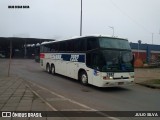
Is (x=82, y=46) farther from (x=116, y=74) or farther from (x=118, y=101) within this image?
(x=118, y=101)

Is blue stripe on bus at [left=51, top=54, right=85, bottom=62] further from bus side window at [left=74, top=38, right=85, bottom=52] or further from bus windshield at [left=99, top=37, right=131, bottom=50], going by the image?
bus windshield at [left=99, top=37, right=131, bottom=50]

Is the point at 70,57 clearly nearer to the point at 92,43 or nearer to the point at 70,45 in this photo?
the point at 70,45

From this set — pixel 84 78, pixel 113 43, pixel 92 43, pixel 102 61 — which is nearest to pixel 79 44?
pixel 92 43

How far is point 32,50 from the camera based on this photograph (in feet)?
332

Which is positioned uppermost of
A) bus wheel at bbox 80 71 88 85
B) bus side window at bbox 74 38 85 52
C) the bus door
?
bus side window at bbox 74 38 85 52

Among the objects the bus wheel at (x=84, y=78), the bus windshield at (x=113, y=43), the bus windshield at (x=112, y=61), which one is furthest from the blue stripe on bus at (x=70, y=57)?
the bus windshield at (x=113, y=43)

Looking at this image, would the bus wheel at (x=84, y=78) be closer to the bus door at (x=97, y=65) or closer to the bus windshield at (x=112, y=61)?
the bus door at (x=97, y=65)

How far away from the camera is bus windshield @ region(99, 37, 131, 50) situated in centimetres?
1625

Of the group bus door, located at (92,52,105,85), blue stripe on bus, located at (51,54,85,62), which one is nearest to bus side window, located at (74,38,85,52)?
blue stripe on bus, located at (51,54,85,62)

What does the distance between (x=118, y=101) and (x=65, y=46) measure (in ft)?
33.1

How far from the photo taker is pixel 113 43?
16578 millimetres

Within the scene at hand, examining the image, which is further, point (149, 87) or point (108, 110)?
point (149, 87)

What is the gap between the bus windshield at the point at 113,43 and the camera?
16.2 meters

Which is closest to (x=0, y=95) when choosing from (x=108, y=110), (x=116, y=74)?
(x=108, y=110)
